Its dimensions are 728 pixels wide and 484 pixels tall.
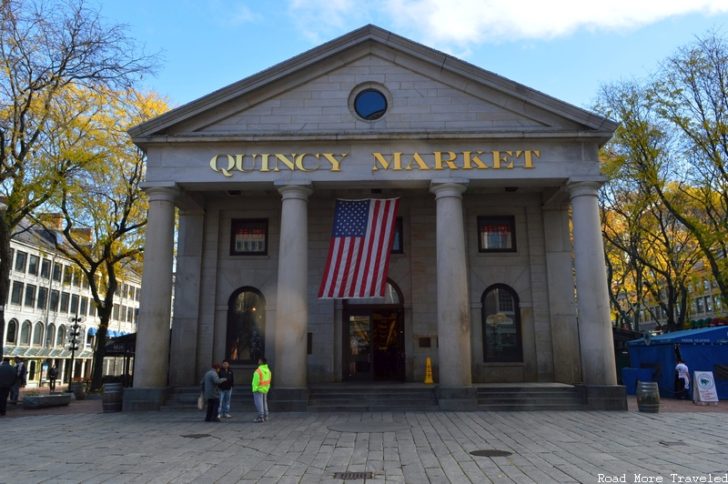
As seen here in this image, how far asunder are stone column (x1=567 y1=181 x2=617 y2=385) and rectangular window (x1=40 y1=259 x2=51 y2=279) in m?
53.3

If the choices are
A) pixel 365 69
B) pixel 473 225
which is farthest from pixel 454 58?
pixel 473 225

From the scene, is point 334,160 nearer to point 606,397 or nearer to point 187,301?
point 187,301

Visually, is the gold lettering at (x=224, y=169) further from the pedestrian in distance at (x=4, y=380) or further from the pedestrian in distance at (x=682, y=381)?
the pedestrian in distance at (x=682, y=381)

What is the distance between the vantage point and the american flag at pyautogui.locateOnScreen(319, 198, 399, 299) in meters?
18.1

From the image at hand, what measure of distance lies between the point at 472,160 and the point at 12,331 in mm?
48182

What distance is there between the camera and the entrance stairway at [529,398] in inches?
675

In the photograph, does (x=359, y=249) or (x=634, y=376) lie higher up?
(x=359, y=249)

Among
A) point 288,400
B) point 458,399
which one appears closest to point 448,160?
point 458,399

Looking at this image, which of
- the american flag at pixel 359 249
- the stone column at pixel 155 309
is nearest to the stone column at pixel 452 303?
the american flag at pixel 359 249

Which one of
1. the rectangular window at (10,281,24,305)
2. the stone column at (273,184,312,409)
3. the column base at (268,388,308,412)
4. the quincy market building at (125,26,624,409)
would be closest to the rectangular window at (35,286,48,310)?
the rectangular window at (10,281,24,305)

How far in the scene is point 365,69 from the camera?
2036cm

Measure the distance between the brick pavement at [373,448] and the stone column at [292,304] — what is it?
181cm

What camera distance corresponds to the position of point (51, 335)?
181 ft

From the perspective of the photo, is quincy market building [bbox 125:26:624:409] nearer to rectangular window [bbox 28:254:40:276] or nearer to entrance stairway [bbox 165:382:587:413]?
entrance stairway [bbox 165:382:587:413]
